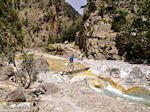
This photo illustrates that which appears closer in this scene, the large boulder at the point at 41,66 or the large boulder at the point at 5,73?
the large boulder at the point at 5,73

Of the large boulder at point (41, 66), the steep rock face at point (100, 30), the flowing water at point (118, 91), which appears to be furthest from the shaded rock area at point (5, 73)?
the steep rock face at point (100, 30)

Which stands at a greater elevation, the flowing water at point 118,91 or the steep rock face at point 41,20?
the steep rock face at point 41,20

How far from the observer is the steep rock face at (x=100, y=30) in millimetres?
36944

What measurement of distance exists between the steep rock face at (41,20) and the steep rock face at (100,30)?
42.2 meters

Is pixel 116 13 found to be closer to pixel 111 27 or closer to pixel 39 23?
pixel 111 27

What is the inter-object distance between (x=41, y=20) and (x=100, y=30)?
6403cm

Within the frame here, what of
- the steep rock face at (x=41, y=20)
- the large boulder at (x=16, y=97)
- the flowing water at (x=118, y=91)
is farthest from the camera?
the steep rock face at (x=41, y=20)

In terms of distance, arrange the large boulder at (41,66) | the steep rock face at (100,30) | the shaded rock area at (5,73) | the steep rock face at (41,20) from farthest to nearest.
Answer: the steep rock face at (41,20) → the steep rock face at (100,30) → the large boulder at (41,66) → the shaded rock area at (5,73)

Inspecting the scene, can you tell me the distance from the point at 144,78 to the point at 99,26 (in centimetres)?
3044

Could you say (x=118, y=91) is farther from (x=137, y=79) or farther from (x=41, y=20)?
(x=41, y=20)

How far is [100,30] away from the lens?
143 feet

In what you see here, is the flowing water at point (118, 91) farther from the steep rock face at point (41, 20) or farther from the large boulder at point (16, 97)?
the steep rock face at point (41, 20)

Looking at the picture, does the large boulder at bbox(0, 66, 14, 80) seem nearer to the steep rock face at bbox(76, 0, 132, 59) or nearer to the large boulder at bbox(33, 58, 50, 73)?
the large boulder at bbox(33, 58, 50, 73)

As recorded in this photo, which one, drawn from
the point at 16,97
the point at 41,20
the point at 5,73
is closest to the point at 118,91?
the point at 16,97
